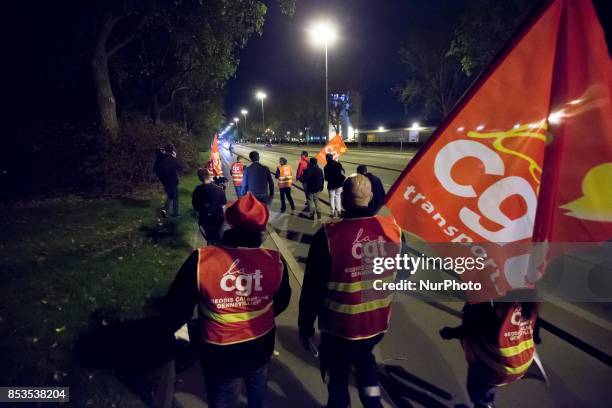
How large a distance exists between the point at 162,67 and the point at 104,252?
62.7ft

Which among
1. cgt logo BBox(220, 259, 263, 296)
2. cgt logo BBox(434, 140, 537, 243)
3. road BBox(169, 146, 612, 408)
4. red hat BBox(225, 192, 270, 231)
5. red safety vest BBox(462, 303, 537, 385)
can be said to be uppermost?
cgt logo BBox(434, 140, 537, 243)

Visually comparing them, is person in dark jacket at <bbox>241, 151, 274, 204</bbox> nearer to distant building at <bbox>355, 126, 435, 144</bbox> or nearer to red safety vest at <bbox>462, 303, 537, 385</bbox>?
red safety vest at <bbox>462, 303, 537, 385</bbox>

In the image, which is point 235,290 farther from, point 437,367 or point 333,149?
point 333,149

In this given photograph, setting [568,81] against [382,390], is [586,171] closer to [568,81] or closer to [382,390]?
[568,81]

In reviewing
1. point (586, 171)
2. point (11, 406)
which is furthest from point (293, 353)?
point (586, 171)

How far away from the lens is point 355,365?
239cm

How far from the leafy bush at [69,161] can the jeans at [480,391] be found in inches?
521

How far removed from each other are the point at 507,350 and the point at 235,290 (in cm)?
183

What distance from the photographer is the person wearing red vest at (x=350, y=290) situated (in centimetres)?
223

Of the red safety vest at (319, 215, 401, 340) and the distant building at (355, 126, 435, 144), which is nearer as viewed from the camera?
the red safety vest at (319, 215, 401, 340)

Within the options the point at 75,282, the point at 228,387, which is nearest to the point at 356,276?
the point at 228,387

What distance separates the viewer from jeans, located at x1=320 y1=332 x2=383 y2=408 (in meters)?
2.36

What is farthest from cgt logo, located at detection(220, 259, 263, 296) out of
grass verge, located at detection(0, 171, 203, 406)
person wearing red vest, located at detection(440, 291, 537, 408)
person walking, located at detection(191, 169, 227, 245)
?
person walking, located at detection(191, 169, 227, 245)

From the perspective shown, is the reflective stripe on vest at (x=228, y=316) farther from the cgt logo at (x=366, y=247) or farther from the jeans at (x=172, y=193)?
the jeans at (x=172, y=193)
